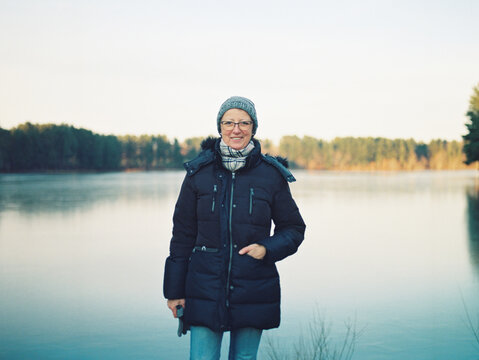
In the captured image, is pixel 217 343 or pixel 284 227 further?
pixel 284 227

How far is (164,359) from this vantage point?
3756mm

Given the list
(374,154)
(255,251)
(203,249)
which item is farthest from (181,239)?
(374,154)

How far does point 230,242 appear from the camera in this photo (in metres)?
2.26

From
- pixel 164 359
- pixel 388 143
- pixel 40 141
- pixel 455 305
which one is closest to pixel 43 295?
pixel 164 359

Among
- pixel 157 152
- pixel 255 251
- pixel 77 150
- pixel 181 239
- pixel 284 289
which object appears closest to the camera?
pixel 255 251

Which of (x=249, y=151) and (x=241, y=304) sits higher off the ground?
(x=249, y=151)

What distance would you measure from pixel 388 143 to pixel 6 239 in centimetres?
11780

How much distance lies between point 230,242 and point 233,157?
1.30ft

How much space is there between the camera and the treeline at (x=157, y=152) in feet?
215

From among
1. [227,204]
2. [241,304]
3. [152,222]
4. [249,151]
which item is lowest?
[152,222]

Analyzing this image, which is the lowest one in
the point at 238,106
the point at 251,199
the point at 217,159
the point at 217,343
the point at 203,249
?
the point at 217,343

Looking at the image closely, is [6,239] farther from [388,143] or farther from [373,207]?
[388,143]

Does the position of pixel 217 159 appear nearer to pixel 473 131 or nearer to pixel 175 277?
pixel 175 277

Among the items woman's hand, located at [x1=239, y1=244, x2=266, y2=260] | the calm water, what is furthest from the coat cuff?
the calm water
